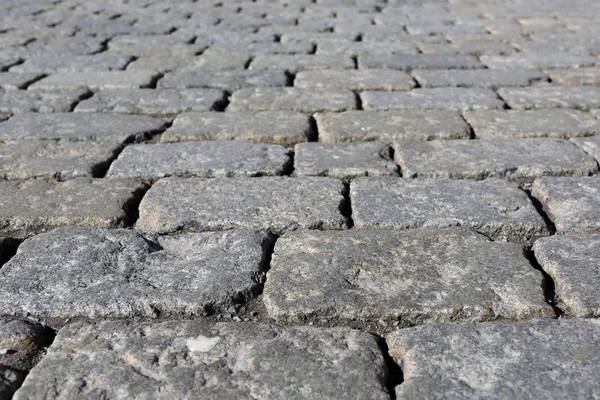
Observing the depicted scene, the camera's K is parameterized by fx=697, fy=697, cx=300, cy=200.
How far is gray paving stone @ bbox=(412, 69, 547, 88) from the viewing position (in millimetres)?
3752

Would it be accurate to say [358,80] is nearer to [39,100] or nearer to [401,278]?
[39,100]

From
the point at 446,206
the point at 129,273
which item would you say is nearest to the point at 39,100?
the point at 129,273

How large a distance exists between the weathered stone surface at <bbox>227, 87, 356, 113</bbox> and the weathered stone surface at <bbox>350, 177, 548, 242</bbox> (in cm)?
95

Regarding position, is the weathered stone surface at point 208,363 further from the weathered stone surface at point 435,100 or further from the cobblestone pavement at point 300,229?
the weathered stone surface at point 435,100

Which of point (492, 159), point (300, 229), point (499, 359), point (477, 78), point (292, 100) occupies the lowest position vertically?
point (477, 78)

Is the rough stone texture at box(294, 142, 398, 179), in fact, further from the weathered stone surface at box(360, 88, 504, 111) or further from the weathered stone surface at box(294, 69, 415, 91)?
the weathered stone surface at box(294, 69, 415, 91)

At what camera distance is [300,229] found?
6.97 feet

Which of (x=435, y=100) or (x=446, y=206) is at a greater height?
(x=446, y=206)

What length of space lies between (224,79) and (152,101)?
56 cm

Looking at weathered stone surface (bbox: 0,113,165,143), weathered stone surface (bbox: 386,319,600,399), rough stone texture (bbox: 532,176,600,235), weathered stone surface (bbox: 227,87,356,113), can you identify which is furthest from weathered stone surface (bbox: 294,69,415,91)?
weathered stone surface (bbox: 386,319,600,399)

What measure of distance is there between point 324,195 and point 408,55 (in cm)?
237

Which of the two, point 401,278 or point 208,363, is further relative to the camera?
point 401,278

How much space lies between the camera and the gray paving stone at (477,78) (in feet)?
12.3

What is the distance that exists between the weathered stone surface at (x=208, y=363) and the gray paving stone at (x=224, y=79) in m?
2.26
